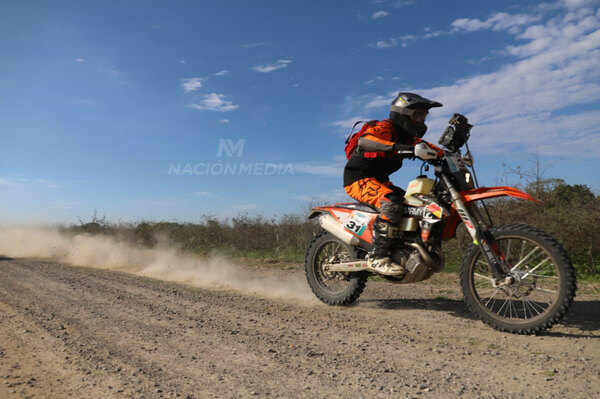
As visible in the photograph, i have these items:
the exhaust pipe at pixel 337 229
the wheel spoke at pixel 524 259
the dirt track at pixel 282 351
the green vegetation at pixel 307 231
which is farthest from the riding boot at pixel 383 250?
the green vegetation at pixel 307 231

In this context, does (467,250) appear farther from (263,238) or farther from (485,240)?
(263,238)

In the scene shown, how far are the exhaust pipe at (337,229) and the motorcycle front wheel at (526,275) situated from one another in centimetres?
153

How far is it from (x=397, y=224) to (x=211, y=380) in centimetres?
287

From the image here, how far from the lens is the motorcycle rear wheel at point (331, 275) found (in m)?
5.39

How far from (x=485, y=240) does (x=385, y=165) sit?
171cm

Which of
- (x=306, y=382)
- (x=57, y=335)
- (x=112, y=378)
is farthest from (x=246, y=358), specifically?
(x=57, y=335)

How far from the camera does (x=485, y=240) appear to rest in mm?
4059

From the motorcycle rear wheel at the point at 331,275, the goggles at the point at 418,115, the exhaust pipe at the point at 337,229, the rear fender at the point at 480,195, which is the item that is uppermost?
the goggles at the point at 418,115

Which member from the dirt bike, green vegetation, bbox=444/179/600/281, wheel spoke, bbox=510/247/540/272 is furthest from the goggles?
green vegetation, bbox=444/179/600/281

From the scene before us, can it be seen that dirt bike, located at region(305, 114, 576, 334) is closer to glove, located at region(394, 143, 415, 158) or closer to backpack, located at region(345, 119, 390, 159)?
glove, located at region(394, 143, 415, 158)

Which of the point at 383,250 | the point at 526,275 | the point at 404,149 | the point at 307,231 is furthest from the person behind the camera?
the point at 307,231

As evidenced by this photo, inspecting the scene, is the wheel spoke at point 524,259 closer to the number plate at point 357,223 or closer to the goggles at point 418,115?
the number plate at point 357,223

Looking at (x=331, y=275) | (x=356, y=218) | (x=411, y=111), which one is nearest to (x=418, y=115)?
(x=411, y=111)

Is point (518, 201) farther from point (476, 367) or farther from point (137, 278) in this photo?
point (137, 278)
